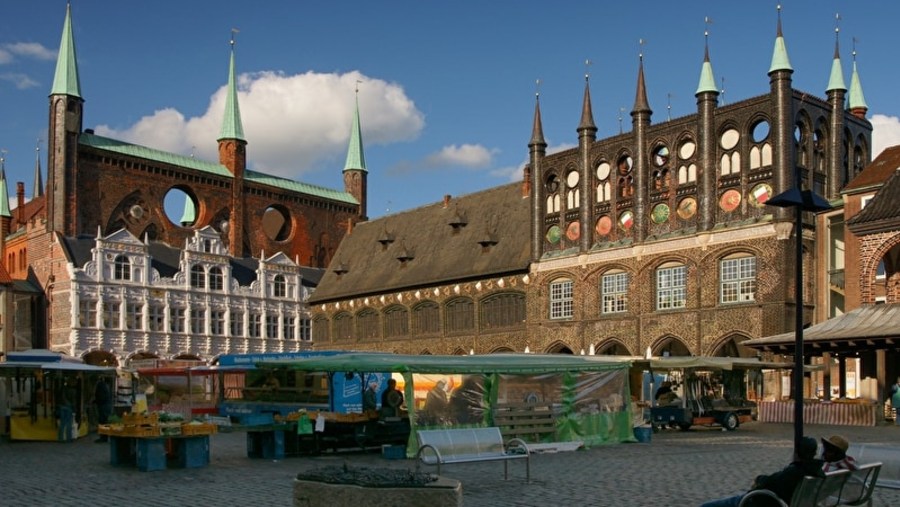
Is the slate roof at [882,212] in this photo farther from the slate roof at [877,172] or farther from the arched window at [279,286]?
the arched window at [279,286]

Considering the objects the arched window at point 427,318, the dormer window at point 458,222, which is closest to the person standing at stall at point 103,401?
the arched window at point 427,318

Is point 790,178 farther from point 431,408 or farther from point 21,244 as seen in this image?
point 21,244

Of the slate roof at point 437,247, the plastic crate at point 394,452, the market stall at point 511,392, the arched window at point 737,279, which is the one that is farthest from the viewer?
the slate roof at point 437,247

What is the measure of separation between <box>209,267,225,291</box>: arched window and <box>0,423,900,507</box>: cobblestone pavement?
42033 millimetres

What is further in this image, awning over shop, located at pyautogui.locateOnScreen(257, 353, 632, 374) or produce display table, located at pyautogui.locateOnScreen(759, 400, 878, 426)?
produce display table, located at pyautogui.locateOnScreen(759, 400, 878, 426)

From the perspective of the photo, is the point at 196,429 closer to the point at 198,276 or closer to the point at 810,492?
the point at 810,492

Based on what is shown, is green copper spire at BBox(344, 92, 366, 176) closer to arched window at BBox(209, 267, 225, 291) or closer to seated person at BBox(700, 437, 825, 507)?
arched window at BBox(209, 267, 225, 291)

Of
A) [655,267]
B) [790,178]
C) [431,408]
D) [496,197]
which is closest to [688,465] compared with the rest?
[431,408]

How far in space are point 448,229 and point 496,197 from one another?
343 centimetres

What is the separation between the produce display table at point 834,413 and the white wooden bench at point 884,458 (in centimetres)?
2060

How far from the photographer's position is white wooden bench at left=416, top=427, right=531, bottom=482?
15.4m

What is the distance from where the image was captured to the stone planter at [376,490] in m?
9.86

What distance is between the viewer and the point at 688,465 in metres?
18.3

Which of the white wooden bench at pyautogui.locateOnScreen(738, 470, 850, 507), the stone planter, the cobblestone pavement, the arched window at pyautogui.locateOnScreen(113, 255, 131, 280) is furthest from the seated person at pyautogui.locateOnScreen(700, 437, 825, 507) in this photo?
the arched window at pyautogui.locateOnScreen(113, 255, 131, 280)
